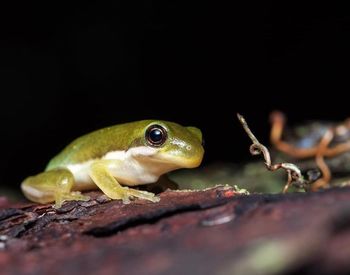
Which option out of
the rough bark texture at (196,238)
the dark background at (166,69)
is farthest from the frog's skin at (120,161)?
the dark background at (166,69)

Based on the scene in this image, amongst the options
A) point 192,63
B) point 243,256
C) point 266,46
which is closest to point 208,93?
point 192,63

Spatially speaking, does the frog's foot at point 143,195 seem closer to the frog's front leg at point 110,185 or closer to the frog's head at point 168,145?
the frog's front leg at point 110,185

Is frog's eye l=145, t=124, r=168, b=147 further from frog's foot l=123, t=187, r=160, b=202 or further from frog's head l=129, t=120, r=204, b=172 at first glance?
frog's foot l=123, t=187, r=160, b=202

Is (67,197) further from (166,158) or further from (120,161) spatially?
(166,158)

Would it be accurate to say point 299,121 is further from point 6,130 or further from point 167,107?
point 6,130

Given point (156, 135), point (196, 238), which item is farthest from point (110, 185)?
point (196, 238)

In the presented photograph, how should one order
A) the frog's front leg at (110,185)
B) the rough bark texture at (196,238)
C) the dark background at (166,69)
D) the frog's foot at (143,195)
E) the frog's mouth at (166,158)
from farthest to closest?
1. the dark background at (166,69)
2. the frog's mouth at (166,158)
3. the frog's front leg at (110,185)
4. the frog's foot at (143,195)
5. the rough bark texture at (196,238)

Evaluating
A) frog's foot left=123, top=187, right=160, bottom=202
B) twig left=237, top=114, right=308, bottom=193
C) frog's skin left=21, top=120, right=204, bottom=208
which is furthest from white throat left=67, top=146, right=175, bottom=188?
twig left=237, top=114, right=308, bottom=193
